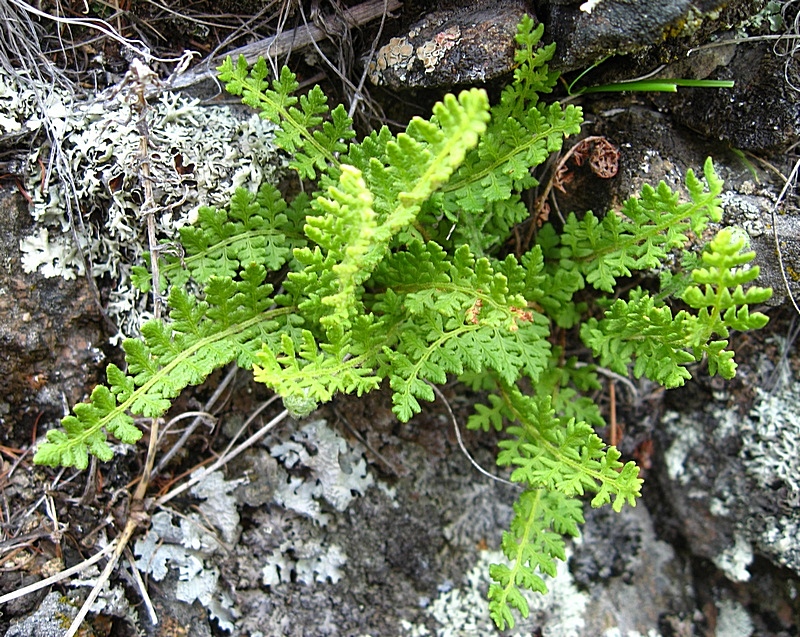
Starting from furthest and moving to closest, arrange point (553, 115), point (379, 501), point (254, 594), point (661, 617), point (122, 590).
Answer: point (661, 617)
point (379, 501)
point (254, 594)
point (122, 590)
point (553, 115)

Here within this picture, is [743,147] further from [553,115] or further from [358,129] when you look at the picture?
[358,129]

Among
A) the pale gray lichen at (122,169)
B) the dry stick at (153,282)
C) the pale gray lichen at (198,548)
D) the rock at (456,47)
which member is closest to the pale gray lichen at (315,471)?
the pale gray lichen at (198,548)

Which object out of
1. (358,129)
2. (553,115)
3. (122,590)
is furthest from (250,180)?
(122,590)

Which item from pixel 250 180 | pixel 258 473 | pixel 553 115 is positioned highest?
pixel 553 115

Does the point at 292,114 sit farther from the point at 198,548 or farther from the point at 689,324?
the point at 198,548

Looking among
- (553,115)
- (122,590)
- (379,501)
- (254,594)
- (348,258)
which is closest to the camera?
(348,258)

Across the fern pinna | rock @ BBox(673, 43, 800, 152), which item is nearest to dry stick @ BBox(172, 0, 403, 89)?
the fern pinna

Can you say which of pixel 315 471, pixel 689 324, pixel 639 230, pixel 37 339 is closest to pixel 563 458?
pixel 689 324

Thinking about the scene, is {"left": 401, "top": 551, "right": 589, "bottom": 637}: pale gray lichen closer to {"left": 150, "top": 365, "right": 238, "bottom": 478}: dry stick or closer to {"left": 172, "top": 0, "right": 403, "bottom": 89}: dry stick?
{"left": 150, "top": 365, "right": 238, "bottom": 478}: dry stick
